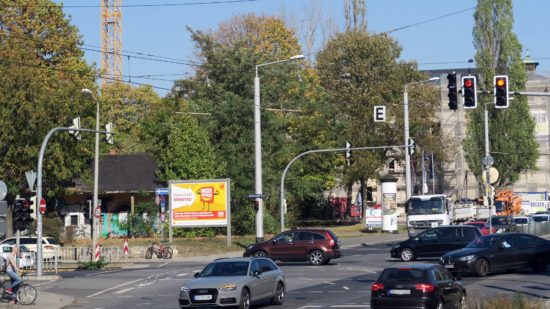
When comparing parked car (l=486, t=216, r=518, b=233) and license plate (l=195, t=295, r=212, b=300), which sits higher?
parked car (l=486, t=216, r=518, b=233)

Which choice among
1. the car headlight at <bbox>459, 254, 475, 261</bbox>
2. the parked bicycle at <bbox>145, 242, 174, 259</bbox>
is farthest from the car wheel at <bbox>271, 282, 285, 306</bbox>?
the parked bicycle at <bbox>145, 242, 174, 259</bbox>

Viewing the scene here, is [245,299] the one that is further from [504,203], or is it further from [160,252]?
[504,203]

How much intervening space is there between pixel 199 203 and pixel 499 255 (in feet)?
89.1

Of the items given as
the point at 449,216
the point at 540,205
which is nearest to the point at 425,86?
the point at 540,205

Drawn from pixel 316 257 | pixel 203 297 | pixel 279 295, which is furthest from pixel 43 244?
pixel 203 297

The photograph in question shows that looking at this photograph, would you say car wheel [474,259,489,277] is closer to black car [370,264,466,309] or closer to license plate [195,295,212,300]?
black car [370,264,466,309]

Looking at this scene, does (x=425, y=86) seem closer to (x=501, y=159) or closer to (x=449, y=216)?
(x=501, y=159)

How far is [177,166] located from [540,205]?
145ft

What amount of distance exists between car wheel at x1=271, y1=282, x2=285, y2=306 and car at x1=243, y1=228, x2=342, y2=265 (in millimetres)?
15551

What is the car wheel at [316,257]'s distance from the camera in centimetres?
4172

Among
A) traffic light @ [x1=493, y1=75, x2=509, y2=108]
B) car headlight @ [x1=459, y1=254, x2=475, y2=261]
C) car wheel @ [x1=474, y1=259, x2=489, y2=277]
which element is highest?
traffic light @ [x1=493, y1=75, x2=509, y2=108]

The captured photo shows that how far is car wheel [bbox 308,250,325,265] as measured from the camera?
41719mm

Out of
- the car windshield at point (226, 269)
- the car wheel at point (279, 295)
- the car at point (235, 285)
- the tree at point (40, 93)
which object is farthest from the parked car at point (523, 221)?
the car windshield at point (226, 269)

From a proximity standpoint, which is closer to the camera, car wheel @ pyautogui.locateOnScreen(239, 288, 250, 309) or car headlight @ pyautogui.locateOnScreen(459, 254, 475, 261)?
car wheel @ pyautogui.locateOnScreen(239, 288, 250, 309)
